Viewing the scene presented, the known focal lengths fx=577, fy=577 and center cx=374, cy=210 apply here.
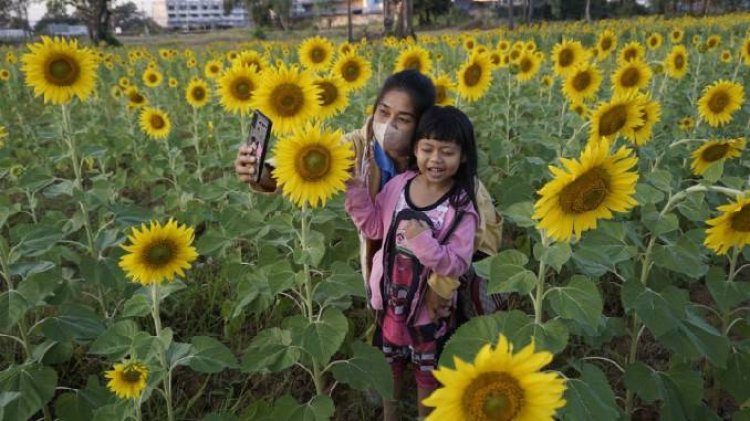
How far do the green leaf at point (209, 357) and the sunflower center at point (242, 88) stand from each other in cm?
164

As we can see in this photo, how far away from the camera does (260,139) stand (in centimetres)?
193

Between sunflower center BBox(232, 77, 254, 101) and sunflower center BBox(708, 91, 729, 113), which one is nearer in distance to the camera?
sunflower center BBox(232, 77, 254, 101)

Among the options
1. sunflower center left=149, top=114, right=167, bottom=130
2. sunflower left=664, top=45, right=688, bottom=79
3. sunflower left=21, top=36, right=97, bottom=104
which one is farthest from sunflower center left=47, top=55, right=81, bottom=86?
sunflower left=664, top=45, right=688, bottom=79

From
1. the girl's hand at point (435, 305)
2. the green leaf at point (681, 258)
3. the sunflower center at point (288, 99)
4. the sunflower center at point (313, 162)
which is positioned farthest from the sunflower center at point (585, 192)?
the sunflower center at point (288, 99)

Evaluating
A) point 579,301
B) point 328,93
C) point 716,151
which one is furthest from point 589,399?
point 328,93

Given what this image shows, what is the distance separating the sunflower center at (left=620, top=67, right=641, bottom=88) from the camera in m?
3.76

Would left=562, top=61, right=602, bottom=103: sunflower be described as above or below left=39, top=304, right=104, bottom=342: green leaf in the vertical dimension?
above

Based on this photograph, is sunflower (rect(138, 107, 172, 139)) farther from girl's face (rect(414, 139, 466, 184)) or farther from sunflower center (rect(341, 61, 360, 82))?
girl's face (rect(414, 139, 466, 184))

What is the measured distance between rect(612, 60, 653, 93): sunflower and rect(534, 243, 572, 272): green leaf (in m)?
2.48

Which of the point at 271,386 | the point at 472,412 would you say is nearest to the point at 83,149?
the point at 271,386

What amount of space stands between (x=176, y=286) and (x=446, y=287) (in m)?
1.01

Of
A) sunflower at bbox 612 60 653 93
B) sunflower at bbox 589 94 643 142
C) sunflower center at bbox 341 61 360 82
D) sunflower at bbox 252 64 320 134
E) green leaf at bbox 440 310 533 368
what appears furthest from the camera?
sunflower center at bbox 341 61 360 82

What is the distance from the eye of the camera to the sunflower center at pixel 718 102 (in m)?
3.55

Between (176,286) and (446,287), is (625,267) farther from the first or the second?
(176,286)
